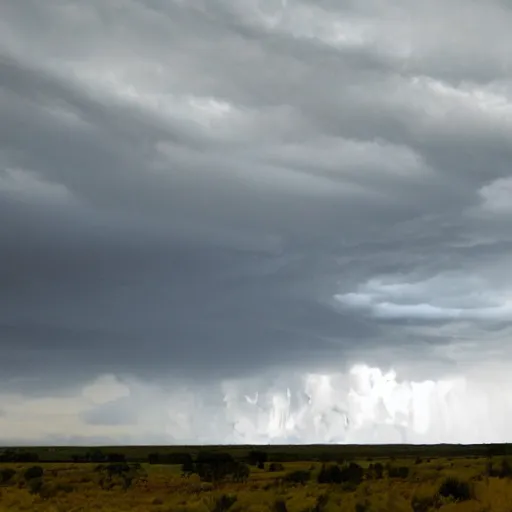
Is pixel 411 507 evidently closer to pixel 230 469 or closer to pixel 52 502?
pixel 52 502

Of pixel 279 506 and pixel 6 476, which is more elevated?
pixel 6 476

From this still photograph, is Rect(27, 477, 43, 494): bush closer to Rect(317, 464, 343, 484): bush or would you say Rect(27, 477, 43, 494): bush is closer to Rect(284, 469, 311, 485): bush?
Rect(284, 469, 311, 485): bush

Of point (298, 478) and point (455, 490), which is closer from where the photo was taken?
point (455, 490)

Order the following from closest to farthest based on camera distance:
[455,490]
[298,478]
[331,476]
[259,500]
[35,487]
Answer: [455,490] < [259,500] < [35,487] < [298,478] < [331,476]

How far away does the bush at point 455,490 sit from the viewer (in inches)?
1440

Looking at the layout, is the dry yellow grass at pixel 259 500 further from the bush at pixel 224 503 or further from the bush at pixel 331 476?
the bush at pixel 331 476

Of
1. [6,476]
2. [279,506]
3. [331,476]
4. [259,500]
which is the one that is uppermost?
[331,476]

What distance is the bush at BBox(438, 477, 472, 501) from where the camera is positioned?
3659 cm

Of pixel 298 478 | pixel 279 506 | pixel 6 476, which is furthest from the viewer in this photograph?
pixel 6 476

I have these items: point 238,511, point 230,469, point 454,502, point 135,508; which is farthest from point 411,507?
point 230,469

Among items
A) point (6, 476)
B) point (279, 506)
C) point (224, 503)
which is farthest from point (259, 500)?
point (6, 476)

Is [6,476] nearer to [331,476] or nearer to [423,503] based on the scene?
[331,476]

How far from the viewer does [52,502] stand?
42562 millimetres

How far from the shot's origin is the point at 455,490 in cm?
3772
